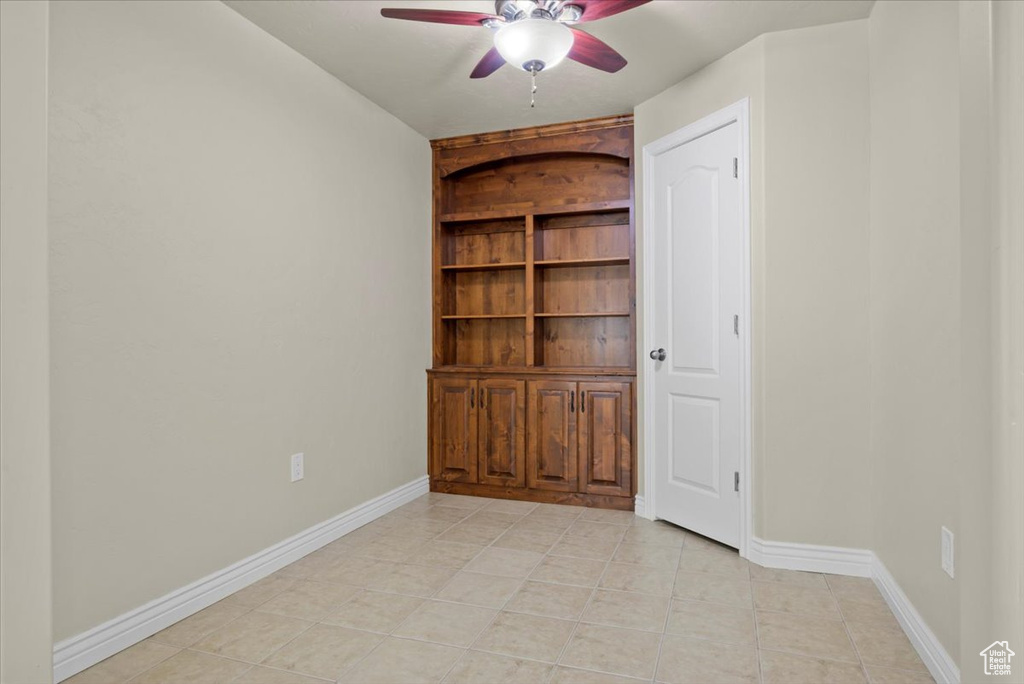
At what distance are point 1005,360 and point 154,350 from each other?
8.31 feet

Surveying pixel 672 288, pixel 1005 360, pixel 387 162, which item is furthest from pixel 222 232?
pixel 1005 360

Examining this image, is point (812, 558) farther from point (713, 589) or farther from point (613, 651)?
point (613, 651)

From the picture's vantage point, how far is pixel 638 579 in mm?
2689

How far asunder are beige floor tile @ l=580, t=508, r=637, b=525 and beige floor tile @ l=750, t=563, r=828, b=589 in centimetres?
90

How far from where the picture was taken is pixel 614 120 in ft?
12.8

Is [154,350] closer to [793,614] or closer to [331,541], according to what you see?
[331,541]

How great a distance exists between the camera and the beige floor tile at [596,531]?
3.28 m

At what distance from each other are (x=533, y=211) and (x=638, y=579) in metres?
2.49

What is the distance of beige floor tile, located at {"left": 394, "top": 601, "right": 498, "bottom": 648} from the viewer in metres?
2.17

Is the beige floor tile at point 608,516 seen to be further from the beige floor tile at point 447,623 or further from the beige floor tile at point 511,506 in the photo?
the beige floor tile at point 447,623

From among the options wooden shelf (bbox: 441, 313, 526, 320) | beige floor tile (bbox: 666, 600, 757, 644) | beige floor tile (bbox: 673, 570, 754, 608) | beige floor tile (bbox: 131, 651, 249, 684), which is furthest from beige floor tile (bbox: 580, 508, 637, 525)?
beige floor tile (bbox: 131, 651, 249, 684)

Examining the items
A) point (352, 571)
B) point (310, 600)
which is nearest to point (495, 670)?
point (310, 600)

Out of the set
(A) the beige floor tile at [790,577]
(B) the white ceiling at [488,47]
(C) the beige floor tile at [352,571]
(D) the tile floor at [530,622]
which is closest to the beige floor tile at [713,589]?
(D) the tile floor at [530,622]

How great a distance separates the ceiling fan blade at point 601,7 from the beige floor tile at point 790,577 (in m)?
2.46
